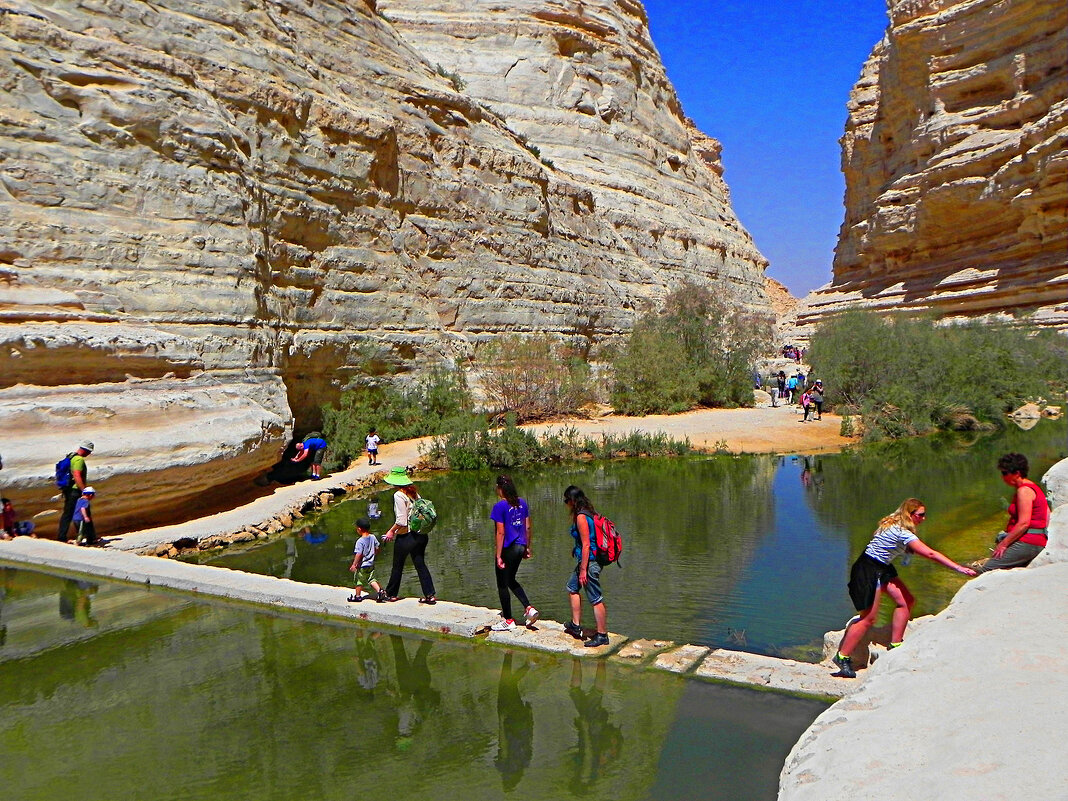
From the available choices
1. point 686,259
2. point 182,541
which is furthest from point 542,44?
point 182,541

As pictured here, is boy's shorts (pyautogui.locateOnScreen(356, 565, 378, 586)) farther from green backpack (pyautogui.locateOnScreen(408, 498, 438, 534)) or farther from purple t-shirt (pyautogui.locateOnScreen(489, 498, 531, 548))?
purple t-shirt (pyautogui.locateOnScreen(489, 498, 531, 548))

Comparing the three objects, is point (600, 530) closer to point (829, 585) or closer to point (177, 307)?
point (829, 585)

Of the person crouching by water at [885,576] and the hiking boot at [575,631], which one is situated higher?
the person crouching by water at [885,576]

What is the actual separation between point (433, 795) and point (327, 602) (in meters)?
2.81

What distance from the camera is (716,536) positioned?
36.5ft

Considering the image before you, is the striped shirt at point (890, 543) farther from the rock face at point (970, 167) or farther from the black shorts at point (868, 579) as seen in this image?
the rock face at point (970, 167)

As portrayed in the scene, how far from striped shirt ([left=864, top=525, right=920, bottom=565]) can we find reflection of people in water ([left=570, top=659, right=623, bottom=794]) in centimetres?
197

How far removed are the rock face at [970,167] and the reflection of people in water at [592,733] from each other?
108ft

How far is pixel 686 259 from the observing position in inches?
1499

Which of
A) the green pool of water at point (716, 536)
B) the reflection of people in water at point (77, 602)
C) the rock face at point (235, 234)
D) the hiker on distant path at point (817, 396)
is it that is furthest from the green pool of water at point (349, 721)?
the hiker on distant path at point (817, 396)

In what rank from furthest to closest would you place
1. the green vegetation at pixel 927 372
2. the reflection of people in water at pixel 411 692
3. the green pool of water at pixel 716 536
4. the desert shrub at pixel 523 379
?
the green vegetation at pixel 927 372, the desert shrub at pixel 523 379, the green pool of water at pixel 716 536, the reflection of people in water at pixel 411 692

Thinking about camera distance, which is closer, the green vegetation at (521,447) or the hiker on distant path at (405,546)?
the hiker on distant path at (405,546)

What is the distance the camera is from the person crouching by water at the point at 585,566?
18.8 feet

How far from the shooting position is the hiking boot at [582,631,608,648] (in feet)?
18.5
